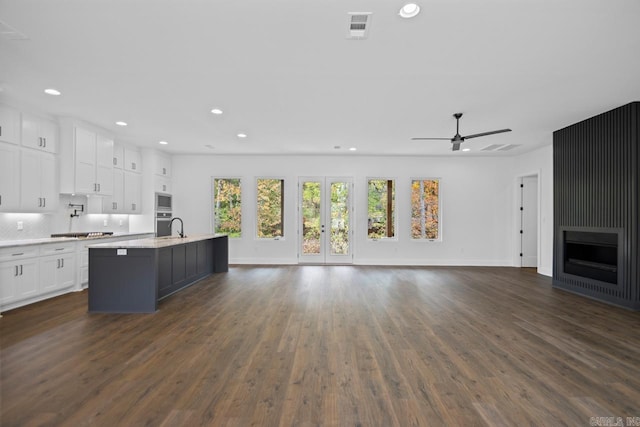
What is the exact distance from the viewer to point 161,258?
4.70 m

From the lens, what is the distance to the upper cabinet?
532 cm

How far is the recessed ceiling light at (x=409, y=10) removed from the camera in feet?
7.97

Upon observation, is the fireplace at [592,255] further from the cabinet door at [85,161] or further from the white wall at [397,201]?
the cabinet door at [85,161]

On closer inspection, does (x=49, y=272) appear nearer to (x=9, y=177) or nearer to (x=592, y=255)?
(x=9, y=177)

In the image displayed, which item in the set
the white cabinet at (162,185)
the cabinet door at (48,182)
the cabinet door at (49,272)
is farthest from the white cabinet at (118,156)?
the cabinet door at (49,272)

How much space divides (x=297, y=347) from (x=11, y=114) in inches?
213

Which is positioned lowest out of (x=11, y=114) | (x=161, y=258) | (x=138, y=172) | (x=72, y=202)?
(x=161, y=258)

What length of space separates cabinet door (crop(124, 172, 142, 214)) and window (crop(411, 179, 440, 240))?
6963 millimetres

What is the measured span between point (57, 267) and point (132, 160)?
9.97 ft

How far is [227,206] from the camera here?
845cm

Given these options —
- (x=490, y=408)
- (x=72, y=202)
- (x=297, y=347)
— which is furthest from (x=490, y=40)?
(x=72, y=202)

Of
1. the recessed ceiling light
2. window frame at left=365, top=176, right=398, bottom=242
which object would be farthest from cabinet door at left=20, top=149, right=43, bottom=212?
window frame at left=365, top=176, right=398, bottom=242

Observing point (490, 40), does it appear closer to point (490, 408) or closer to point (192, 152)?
point (490, 408)

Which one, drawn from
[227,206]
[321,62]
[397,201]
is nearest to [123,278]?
[321,62]
